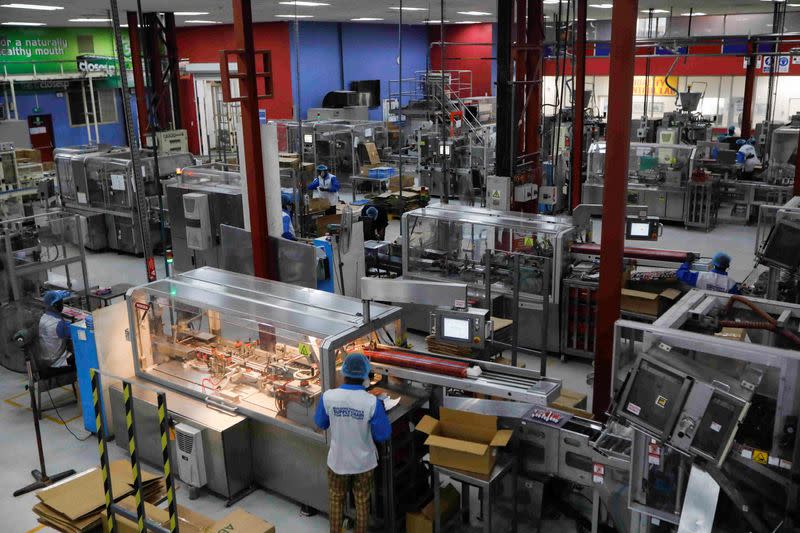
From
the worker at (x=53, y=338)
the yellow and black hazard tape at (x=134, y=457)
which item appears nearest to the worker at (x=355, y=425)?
the yellow and black hazard tape at (x=134, y=457)

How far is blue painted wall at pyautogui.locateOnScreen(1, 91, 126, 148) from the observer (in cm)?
2109

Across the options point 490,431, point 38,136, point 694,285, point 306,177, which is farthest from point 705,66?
point 490,431

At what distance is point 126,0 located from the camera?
14.1 m

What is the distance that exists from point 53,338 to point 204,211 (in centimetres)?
355

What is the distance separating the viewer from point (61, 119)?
22.2 metres

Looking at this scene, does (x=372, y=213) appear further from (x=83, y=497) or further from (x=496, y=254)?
(x=83, y=497)

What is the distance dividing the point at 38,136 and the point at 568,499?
20568mm

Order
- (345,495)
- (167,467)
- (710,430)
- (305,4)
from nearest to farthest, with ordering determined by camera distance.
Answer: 1. (710,430)
2. (167,467)
3. (345,495)
4. (305,4)

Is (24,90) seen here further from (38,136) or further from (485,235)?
(485,235)

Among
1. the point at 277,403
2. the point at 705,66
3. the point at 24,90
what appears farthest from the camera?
the point at 705,66

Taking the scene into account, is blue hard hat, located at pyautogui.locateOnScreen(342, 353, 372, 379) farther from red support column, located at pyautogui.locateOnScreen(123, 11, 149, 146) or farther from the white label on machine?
red support column, located at pyautogui.locateOnScreen(123, 11, 149, 146)

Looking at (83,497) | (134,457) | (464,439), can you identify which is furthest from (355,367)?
(83,497)

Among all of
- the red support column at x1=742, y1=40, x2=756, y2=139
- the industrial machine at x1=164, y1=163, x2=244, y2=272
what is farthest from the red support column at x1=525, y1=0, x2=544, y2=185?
the red support column at x1=742, y1=40, x2=756, y2=139

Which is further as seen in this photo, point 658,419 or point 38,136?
point 38,136
